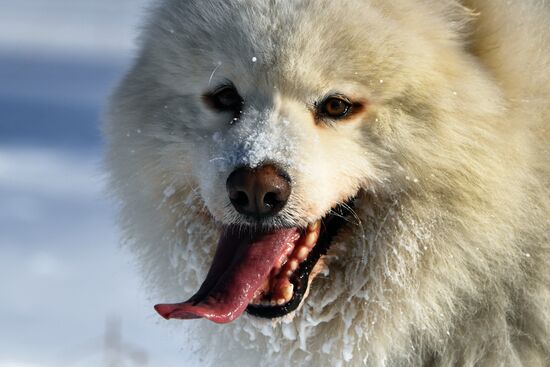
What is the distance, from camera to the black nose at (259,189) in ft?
13.3

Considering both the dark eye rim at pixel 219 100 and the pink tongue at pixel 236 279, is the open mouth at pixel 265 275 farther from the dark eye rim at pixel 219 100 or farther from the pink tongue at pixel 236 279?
the dark eye rim at pixel 219 100

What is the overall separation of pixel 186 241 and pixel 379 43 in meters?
1.34

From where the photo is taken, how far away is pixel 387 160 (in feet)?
13.9

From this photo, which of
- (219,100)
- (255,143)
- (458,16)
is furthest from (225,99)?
(458,16)

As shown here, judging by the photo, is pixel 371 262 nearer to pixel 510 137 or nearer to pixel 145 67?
pixel 510 137

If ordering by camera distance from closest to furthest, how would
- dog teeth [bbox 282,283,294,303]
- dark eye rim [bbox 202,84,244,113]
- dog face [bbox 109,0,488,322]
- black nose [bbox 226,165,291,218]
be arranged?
black nose [bbox 226,165,291,218] → dog face [bbox 109,0,488,322] → dog teeth [bbox 282,283,294,303] → dark eye rim [bbox 202,84,244,113]

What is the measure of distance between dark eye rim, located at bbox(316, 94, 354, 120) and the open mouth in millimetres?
414

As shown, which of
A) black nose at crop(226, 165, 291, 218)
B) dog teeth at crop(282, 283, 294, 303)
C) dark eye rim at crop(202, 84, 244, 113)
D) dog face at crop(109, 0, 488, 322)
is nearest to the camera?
black nose at crop(226, 165, 291, 218)

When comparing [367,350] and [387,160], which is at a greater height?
[387,160]

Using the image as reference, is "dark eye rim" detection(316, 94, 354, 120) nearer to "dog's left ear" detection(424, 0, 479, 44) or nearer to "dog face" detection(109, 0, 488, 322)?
"dog face" detection(109, 0, 488, 322)

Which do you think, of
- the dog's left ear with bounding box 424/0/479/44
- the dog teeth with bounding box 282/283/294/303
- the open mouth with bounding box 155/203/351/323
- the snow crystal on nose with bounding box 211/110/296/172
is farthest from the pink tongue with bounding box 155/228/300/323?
the dog's left ear with bounding box 424/0/479/44

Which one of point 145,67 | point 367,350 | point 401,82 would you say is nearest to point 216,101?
point 145,67

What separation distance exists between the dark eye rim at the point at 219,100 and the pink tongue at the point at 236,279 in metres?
0.57

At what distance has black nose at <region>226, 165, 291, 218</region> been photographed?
404 cm
